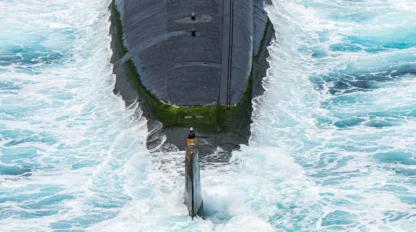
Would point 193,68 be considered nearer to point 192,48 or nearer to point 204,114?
point 192,48

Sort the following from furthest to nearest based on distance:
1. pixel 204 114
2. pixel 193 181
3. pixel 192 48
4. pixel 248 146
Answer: pixel 192 48 → pixel 204 114 → pixel 248 146 → pixel 193 181

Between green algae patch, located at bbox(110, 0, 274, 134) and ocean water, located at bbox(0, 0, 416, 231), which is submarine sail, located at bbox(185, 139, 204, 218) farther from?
green algae patch, located at bbox(110, 0, 274, 134)

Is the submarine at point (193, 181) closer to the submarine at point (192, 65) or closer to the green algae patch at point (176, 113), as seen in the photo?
the submarine at point (192, 65)

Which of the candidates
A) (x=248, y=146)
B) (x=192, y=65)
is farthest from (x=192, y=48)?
(x=248, y=146)

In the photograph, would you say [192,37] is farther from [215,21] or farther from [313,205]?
[313,205]

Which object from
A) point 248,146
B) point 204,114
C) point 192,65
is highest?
point 192,65

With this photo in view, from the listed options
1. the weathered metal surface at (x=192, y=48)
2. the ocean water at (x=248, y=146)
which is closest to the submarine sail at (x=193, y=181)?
the ocean water at (x=248, y=146)

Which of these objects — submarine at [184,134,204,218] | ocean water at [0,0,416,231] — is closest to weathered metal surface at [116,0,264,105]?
ocean water at [0,0,416,231]
